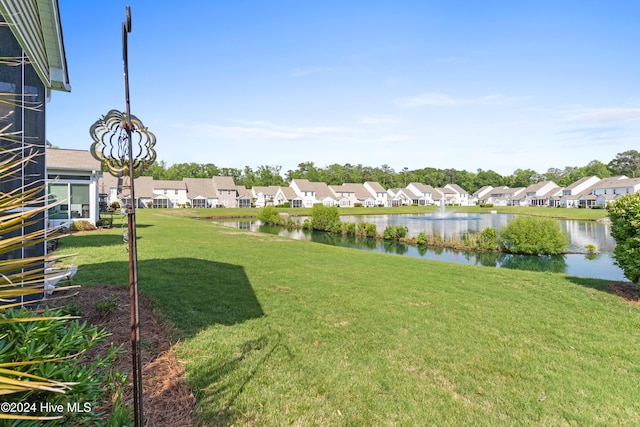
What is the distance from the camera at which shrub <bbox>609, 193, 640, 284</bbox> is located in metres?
7.41

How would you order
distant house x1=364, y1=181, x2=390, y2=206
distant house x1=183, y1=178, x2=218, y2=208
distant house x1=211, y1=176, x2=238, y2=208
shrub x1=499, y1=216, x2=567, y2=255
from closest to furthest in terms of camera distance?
1. shrub x1=499, y1=216, x2=567, y2=255
2. distant house x1=183, y1=178, x2=218, y2=208
3. distant house x1=211, y1=176, x2=238, y2=208
4. distant house x1=364, y1=181, x2=390, y2=206

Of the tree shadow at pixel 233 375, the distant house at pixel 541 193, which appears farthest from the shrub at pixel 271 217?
the distant house at pixel 541 193

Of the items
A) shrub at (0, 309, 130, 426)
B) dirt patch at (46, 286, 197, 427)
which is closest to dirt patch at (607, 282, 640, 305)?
dirt patch at (46, 286, 197, 427)

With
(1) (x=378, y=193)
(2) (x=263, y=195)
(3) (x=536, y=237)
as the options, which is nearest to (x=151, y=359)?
(3) (x=536, y=237)

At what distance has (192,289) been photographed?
6.66 metres

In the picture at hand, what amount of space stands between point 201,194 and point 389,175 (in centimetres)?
5633

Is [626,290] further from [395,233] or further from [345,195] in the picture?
[345,195]

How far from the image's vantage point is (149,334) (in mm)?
4312

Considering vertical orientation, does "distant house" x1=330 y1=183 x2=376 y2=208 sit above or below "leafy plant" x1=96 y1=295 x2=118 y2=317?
above

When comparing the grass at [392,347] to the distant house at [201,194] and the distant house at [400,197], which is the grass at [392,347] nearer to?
the distant house at [201,194]

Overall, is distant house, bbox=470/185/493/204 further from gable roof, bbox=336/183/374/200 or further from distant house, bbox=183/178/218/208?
distant house, bbox=183/178/218/208

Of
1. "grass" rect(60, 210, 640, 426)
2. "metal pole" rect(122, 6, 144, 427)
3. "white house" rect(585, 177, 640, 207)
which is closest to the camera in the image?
"metal pole" rect(122, 6, 144, 427)

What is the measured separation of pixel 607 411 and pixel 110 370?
476cm

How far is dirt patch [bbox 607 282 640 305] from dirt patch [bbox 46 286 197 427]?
8826 millimetres
